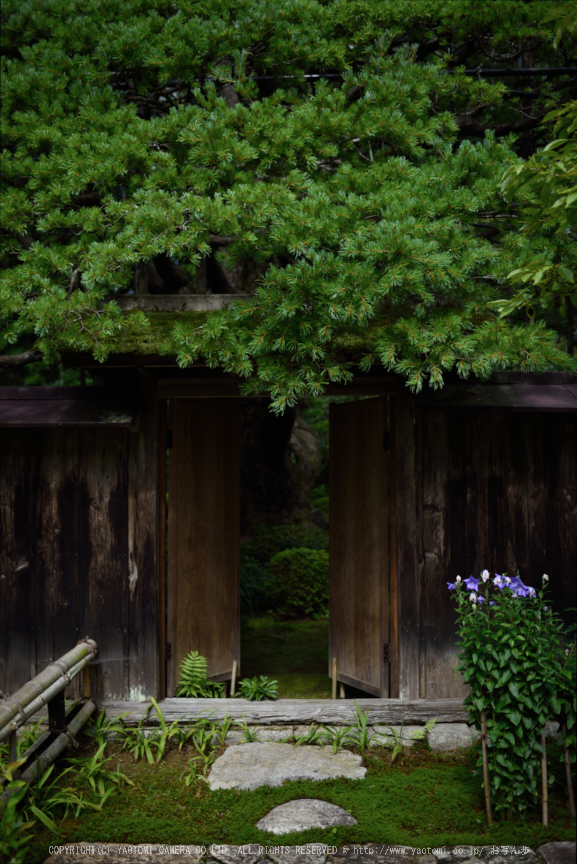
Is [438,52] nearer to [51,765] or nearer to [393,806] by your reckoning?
[393,806]

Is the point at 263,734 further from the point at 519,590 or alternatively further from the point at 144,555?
the point at 519,590

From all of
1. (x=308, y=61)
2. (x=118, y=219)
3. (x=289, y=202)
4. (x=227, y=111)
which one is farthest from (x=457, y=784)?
(x=308, y=61)

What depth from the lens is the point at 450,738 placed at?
15.5 ft

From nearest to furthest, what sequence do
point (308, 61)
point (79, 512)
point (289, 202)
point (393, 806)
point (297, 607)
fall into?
point (393, 806) → point (289, 202) → point (79, 512) → point (308, 61) → point (297, 607)

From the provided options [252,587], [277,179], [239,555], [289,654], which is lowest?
[289,654]

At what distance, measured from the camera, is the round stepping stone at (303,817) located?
3664 millimetres

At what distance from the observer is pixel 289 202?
4516 millimetres

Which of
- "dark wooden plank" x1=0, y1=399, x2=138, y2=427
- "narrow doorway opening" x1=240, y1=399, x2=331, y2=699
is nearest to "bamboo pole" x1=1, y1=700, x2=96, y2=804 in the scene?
"narrow doorway opening" x1=240, y1=399, x2=331, y2=699

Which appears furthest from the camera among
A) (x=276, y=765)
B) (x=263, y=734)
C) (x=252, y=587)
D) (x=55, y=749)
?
(x=252, y=587)

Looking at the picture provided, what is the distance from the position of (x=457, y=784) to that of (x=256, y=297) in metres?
3.45

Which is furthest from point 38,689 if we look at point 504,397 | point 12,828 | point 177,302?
point 504,397

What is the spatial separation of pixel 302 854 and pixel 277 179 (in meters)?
4.52

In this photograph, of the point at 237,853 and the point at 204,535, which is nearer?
the point at 237,853

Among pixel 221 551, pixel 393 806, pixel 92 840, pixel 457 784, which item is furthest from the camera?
pixel 221 551
